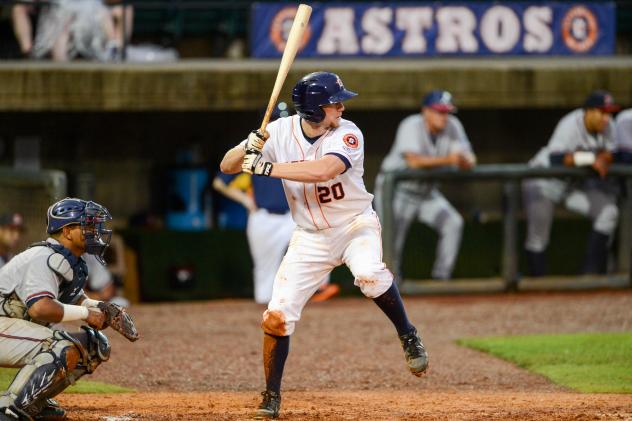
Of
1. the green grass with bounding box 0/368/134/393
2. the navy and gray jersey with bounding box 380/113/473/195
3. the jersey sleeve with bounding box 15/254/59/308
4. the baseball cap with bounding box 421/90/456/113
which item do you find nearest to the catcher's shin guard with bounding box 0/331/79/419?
the jersey sleeve with bounding box 15/254/59/308

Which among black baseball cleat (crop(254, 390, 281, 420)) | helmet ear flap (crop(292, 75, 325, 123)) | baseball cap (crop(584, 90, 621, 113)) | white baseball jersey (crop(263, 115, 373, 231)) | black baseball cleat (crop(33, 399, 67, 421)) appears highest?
helmet ear flap (crop(292, 75, 325, 123))

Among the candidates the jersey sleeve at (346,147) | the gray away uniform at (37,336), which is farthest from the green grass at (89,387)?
the jersey sleeve at (346,147)

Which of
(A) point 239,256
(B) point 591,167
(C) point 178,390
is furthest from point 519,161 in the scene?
(C) point 178,390

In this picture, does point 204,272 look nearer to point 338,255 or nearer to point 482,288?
point 482,288

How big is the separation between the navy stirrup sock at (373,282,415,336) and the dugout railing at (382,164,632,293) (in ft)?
14.5

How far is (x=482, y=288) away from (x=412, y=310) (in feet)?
3.39

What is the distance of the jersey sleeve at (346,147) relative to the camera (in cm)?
617

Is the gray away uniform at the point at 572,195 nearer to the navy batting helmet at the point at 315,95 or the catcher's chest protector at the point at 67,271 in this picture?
the navy batting helmet at the point at 315,95

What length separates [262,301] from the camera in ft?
35.9

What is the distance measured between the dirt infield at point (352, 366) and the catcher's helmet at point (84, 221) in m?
0.85

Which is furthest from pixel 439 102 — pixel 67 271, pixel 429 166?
pixel 67 271

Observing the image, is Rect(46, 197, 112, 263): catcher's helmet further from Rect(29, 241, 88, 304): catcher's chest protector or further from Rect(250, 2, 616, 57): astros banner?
Rect(250, 2, 616, 57): astros banner

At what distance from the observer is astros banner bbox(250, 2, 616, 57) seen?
12227 millimetres

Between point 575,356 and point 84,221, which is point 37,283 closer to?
point 84,221
